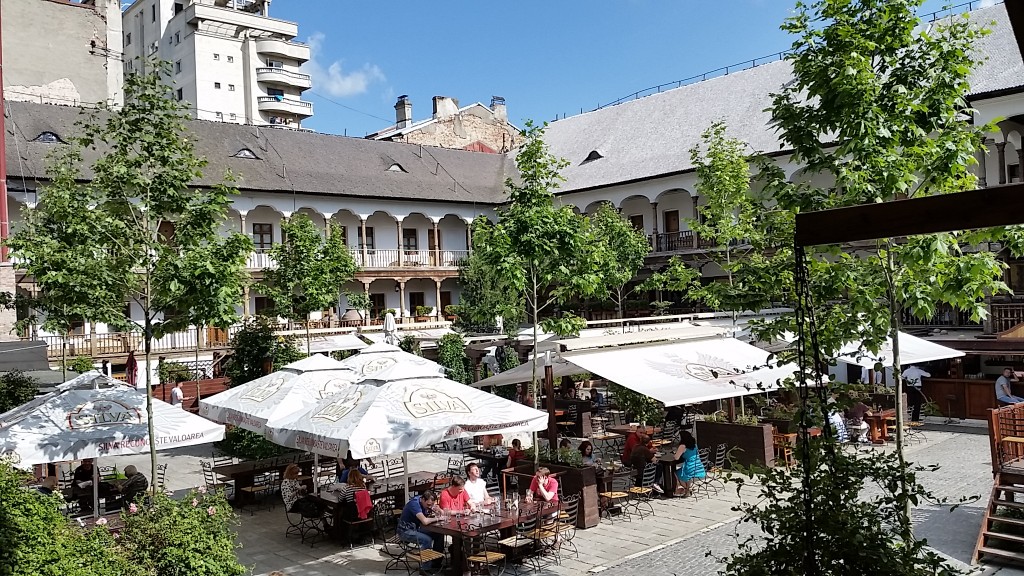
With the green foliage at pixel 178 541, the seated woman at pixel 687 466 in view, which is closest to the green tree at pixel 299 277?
the seated woman at pixel 687 466

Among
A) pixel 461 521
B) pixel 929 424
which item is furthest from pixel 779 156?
pixel 461 521

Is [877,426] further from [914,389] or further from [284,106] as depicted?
[284,106]

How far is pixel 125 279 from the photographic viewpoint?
1020 cm

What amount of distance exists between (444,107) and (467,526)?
4566cm

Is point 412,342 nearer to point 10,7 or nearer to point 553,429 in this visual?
point 553,429

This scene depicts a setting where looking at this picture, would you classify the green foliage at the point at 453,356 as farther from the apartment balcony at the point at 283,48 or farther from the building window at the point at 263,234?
the apartment balcony at the point at 283,48

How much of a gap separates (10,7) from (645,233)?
33.6 meters

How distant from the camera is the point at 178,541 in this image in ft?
24.5

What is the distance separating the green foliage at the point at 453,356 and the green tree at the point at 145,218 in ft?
49.0

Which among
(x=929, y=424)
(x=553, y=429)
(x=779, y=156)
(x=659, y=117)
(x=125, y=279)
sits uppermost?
(x=659, y=117)

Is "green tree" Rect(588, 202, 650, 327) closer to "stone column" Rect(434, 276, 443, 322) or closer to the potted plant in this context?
"stone column" Rect(434, 276, 443, 322)

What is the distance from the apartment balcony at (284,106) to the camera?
63.8 meters

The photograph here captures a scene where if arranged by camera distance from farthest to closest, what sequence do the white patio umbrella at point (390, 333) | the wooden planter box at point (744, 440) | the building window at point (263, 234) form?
1. the building window at point (263, 234)
2. the white patio umbrella at point (390, 333)
3. the wooden planter box at point (744, 440)

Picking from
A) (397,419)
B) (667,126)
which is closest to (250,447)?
(397,419)
